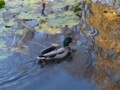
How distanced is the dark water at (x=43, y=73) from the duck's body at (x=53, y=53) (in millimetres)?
131

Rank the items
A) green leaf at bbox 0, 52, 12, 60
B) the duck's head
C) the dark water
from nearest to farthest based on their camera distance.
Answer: the dark water < green leaf at bbox 0, 52, 12, 60 < the duck's head

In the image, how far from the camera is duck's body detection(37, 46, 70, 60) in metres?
4.81

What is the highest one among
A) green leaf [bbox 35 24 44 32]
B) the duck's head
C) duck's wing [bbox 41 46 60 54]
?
green leaf [bbox 35 24 44 32]

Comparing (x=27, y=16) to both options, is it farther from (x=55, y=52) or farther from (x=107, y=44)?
(x=107, y=44)

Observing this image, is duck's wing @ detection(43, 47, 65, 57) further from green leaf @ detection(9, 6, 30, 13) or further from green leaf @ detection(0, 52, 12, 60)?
green leaf @ detection(9, 6, 30, 13)

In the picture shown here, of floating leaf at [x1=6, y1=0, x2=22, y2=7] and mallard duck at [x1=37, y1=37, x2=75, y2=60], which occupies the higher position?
floating leaf at [x1=6, y1=0, x2=22, y2=7]

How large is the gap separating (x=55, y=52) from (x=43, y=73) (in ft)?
1.54

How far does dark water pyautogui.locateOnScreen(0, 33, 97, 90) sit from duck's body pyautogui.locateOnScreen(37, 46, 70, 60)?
5.1 inches

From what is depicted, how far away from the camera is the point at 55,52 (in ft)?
16.1

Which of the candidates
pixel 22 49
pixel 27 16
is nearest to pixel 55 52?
pixel 22 49

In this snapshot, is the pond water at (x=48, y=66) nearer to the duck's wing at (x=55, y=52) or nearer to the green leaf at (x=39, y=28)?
the green leaf at (x=39, y=28)

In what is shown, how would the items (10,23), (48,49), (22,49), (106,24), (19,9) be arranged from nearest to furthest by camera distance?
(48,49) → (22,49) → (106,24) → (10,23) → (19,9)

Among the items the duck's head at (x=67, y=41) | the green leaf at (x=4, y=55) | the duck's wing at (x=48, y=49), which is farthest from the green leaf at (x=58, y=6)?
the green leaf at (x=4, y=55)

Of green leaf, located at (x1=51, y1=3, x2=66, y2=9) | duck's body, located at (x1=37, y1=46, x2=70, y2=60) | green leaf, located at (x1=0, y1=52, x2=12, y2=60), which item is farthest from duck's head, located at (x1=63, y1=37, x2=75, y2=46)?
green leaf, located at (x1=51, y1=3, x2=66, y2=9)
